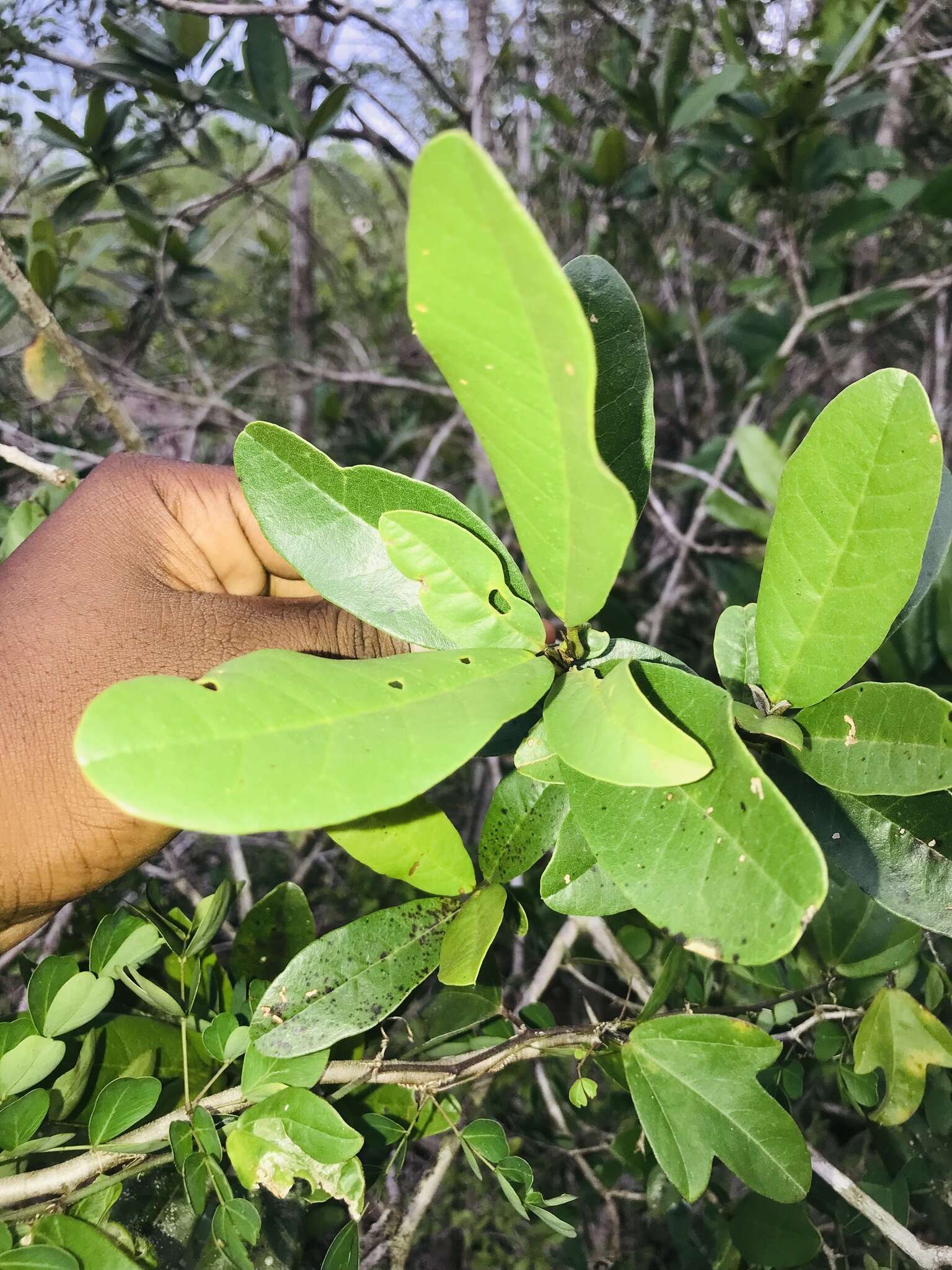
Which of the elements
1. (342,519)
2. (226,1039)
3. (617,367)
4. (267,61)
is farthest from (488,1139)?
(267,61)

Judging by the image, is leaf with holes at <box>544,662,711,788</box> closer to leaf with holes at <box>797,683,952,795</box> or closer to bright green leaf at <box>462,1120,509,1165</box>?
leaf with holes at <box>797,683,952,795</box>

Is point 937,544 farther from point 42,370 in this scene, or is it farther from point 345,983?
point 42,370

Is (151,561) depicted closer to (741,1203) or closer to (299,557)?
(299,557)

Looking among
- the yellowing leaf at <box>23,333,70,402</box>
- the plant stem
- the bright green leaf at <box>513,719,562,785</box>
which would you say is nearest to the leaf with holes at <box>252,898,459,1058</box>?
the bright green leaf at <box>513,719,562,785</box>

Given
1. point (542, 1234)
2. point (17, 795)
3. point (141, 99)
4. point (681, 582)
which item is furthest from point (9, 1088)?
point (141, 99)

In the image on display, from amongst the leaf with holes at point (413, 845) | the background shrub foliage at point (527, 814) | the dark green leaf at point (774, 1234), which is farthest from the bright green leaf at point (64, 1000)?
the dark green leaf at point (774, 1234)

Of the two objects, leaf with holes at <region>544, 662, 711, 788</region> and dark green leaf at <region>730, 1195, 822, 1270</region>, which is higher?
leaf with holes at <region>544, 662, 711, 788</region>

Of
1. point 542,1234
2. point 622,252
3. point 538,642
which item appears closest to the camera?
point 538,642
